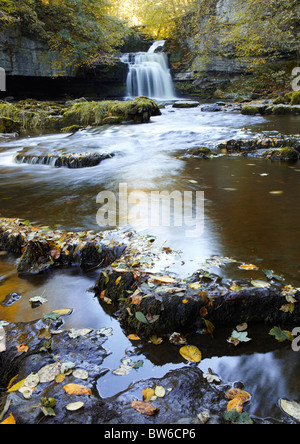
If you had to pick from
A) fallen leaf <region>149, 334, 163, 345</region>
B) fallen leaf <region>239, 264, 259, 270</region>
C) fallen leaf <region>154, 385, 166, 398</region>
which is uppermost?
fallen leaf <region>239, 264, 259, 270</region>

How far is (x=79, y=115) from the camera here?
14.8m

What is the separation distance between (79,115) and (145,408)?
1509cm

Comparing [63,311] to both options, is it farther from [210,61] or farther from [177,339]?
[210,61]

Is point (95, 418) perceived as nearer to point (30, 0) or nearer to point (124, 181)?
point (124, 181)

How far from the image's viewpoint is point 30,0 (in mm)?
18344

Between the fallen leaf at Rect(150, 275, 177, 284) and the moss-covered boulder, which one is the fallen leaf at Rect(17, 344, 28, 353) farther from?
the moss-covered boulder

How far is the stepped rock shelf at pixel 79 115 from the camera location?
13.8 m

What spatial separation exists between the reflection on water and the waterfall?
16356 millimetres

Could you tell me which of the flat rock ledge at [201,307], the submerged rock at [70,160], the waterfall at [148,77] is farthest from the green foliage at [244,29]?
the flat rock ledge at [201,307]

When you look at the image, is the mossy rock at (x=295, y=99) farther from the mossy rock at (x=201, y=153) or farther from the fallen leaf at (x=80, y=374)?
the fallen leaf at (x=80, y=374)

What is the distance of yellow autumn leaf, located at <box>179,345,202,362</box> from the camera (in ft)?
6.03

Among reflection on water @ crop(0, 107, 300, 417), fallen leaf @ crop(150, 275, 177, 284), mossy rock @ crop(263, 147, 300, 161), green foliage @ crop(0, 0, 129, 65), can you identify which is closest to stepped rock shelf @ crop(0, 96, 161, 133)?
reflection on water @ crop(0, 107, 300, 417)

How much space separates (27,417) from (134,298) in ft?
3.28

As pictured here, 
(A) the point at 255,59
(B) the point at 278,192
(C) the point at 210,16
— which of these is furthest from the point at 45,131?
(C) the point at 210,16
